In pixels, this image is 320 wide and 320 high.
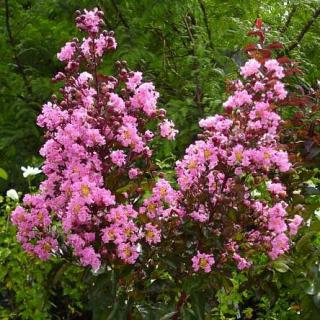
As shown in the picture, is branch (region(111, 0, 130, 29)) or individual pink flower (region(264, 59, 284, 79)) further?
branch (region(111, 0, 130, 29))

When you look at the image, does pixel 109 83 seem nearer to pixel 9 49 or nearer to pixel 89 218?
pixel 89 218

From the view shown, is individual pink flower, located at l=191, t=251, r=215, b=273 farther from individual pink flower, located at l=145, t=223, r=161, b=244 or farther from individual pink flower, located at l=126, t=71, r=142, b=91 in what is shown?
individual pink flower, located at l=126, t=71, r=142, b=91

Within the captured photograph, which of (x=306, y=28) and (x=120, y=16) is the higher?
(x=306, y=28)

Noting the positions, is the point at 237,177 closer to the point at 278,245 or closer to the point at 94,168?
the point at 278,245

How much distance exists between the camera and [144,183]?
2.55 m

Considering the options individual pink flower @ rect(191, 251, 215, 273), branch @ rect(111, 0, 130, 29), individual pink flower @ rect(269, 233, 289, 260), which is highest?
individual pink flower @ rect(269, 233, 289, 260)

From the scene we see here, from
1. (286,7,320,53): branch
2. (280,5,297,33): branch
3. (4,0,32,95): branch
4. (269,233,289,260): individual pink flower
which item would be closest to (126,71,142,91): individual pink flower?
(269,233,289,260): individual pink flower

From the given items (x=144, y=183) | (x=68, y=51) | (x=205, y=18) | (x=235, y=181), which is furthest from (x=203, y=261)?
(x=205, y=18)

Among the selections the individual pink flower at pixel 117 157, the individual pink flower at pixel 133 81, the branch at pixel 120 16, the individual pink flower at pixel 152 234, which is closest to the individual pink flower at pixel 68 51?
the individual pink flower at pixel 133 81

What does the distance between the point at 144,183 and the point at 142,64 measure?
1870 millimetres

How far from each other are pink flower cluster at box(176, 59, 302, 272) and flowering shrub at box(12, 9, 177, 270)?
6.0 inches

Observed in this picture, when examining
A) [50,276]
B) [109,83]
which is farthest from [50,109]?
[50,276]

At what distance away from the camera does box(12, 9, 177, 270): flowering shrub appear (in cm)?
225

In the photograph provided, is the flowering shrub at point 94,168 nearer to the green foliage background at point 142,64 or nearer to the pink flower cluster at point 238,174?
the pink flower cluster at point 238,174
